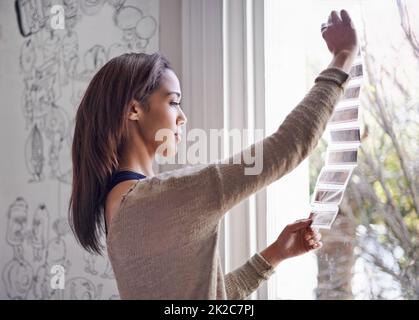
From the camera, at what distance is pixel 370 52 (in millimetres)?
1081

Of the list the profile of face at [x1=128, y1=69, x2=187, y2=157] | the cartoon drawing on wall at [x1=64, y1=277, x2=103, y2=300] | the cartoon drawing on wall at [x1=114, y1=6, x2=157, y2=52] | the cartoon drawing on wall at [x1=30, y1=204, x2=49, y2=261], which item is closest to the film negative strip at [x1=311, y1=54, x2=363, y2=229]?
the profile of face at [x1=128, y1=69, x2=187, y2=157]

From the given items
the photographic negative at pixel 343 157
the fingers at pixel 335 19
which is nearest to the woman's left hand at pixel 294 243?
the photographic negative at pixel 343 157

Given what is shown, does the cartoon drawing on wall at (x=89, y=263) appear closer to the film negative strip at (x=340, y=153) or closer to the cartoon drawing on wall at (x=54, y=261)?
the cartoon drawing on wall at (x=54, y=261)

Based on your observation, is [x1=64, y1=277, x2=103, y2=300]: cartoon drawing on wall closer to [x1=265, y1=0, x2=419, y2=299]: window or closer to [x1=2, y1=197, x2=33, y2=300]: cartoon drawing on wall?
[x1=2, y1=197, x2=33, y2=300]: cartoon drawing on wall

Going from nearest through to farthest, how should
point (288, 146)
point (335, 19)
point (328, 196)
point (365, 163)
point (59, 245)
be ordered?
point (288, 146) → point (335, 19) → point (328, 196) → point (365, 163) → point (59, 245)

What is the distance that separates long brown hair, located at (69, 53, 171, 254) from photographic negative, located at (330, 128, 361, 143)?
1.12ft

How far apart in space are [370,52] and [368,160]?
0.77 ft

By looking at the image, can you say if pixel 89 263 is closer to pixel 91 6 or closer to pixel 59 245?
pixel 59 245

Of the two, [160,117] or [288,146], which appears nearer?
[288,146]

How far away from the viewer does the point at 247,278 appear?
96cm

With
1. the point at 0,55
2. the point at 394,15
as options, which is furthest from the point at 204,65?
the point at 0,55

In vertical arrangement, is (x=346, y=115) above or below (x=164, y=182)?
above

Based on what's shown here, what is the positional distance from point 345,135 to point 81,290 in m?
0.79

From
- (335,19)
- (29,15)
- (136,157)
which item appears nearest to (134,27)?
(29,15)
